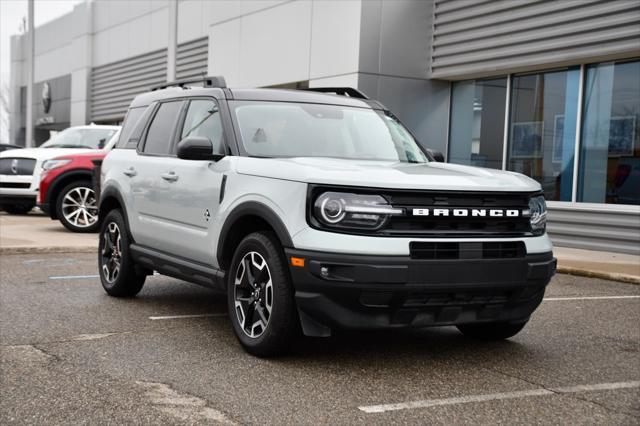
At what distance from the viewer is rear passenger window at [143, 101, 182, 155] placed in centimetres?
702

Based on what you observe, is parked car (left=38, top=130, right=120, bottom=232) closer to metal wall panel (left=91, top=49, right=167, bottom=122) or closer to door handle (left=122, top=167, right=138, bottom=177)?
door handle (left=122, top=167, right=138, bottom=177)

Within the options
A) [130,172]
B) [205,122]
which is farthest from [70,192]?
[205,122]

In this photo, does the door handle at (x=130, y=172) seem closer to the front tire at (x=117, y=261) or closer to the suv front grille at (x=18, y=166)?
the front tire at (x=117, y=261)

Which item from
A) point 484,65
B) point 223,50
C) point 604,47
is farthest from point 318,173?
point 223,50

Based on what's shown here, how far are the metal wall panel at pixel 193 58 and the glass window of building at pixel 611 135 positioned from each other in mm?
14820

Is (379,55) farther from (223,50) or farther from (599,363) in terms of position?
(599,363)

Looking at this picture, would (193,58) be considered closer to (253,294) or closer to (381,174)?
(253,294)

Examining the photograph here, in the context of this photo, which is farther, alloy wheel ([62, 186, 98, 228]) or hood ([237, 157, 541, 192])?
alloy wheel ([62, 186, 98, 228])

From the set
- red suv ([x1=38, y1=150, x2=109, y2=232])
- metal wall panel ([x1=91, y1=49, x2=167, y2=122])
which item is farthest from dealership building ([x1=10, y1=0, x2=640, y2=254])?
metal wall panel ([x1=91, y1=49, x2=167, y2=122])

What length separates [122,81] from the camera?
32.4 meters

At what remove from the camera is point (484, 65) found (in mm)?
15320

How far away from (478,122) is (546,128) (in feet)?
6.16

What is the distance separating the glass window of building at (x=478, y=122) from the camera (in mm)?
15648

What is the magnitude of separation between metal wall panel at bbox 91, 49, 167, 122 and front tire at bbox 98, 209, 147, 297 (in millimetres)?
21960
